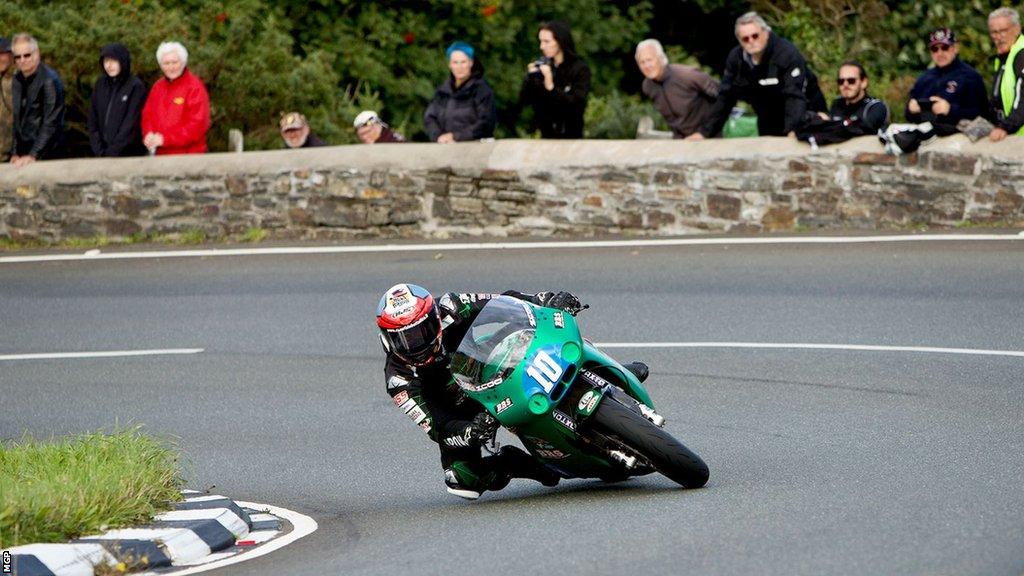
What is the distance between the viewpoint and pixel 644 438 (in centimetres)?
835

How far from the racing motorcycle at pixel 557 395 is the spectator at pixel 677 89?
8390mm

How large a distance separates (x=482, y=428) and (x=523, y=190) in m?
8.87

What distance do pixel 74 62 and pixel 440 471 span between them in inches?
458

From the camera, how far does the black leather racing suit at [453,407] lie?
29.5 feet

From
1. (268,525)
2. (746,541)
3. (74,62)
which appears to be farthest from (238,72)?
(746,541)

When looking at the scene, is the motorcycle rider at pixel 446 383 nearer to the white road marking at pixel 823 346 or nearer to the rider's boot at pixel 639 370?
the rider's boot at pixel 639 370

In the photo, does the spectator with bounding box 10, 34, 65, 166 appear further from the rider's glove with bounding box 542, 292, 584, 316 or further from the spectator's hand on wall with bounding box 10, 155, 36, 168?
the rider's glove with bounding box 542, 292, 584, 316

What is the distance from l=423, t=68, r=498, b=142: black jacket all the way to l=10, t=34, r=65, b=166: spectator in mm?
4049

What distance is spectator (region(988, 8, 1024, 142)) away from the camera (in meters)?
15.1

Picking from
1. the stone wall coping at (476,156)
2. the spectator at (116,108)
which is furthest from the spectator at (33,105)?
the spectator at (116,108)

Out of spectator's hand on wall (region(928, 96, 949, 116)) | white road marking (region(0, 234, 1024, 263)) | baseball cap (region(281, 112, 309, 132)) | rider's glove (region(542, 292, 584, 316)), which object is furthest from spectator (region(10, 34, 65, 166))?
rider's glove (region(542, 292, 584, 316))

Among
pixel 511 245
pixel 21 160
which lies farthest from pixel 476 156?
pixel 21 160

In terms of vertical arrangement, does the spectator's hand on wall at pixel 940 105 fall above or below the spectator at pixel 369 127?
above

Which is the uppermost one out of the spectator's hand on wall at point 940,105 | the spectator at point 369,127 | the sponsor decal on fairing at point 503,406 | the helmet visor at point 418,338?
the spectator's hand on wall at point 940,105
